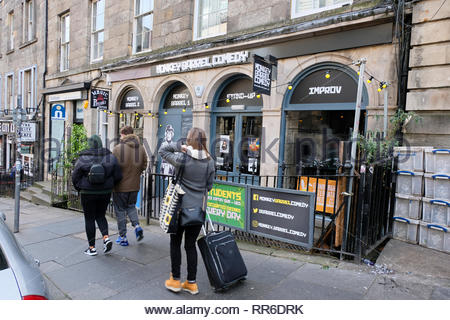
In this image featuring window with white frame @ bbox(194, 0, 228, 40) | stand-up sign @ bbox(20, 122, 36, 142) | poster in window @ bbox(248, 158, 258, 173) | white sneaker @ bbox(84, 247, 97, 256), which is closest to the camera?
white sneaker @ bbox(84, 247, 97, 256)

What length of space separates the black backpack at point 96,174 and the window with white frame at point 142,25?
763cm

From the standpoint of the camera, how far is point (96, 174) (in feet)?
14.9

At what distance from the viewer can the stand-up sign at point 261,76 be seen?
6.78m

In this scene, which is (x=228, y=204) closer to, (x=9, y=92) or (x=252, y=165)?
(x=252, y=165)

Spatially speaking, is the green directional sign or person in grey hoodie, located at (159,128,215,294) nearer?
person in grey hoodie, located at (159,128,215,294)

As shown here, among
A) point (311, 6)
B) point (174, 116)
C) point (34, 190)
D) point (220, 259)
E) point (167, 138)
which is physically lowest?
point (34, 190)

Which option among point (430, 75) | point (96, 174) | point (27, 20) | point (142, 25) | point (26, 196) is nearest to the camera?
point (96, 174)

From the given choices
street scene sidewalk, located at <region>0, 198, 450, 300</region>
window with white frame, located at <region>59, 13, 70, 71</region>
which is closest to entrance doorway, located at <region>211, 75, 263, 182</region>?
street scene sidewalk, located at <region>0, 198, 450, 300</region>

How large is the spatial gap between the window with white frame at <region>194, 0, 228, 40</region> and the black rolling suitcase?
23.0 ft

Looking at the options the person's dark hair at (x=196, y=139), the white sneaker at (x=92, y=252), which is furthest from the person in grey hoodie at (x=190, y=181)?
the white sneaker at (x=92, y=252)

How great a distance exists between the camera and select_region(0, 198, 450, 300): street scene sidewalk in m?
3.58

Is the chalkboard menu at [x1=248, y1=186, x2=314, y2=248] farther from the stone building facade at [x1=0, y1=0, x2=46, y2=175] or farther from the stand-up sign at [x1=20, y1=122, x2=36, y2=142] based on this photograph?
the stone building facade at [x1=0, y1=0, x2=46, y2=175]

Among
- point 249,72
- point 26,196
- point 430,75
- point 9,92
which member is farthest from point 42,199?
point 430,75

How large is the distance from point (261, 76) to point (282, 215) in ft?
11.3
